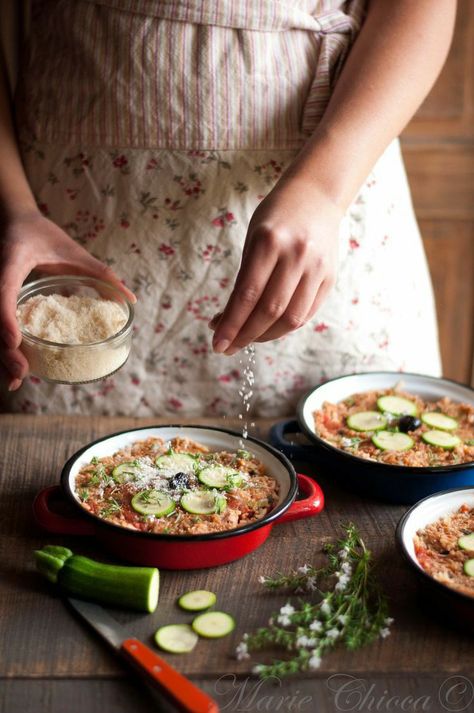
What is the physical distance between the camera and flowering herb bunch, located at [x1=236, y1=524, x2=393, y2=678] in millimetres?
1311

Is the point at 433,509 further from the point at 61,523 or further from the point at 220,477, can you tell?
the point at 61,523

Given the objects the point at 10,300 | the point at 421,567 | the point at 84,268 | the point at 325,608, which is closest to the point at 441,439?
the point at 421,567

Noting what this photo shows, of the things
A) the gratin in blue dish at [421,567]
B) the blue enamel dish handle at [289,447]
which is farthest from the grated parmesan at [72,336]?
the gratin in blue dish at [421,567]

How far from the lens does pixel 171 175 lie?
6.58 feet

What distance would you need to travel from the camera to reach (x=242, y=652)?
1308mm

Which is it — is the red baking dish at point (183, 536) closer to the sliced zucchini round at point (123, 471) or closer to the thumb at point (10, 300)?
the sliced zucchini round at point (123, 471)

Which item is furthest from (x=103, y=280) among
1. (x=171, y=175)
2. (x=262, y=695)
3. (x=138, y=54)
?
(x=262, y=695)

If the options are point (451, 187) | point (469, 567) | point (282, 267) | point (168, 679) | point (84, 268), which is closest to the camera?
point (168, 679)

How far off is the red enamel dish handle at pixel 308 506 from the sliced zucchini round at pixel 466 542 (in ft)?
0.94

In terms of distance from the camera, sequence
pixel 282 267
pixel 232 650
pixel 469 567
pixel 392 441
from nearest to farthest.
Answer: pixel 232 650
pixel 469 567
pixel 282 267
pixel 392 441

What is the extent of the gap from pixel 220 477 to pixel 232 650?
16.5 inches

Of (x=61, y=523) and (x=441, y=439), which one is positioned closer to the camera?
(x=61, y=523)

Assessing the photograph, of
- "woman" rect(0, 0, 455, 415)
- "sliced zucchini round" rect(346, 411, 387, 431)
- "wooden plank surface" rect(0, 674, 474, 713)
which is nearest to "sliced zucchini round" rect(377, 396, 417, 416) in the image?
"sliced zucchini round" rect(346, 411, 387, 431)

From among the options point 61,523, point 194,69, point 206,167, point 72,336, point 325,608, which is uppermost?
point 194,69
